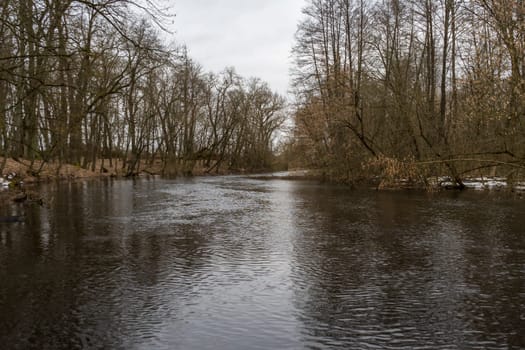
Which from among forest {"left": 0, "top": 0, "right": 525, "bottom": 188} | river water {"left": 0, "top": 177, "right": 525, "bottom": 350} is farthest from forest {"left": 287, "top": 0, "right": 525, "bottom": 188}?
river water {"left": 0, "top": 177, "right": 525, "bottom": 350}

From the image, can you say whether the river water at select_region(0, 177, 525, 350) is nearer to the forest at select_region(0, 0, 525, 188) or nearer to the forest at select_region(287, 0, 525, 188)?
the forest at select_region(0, 0, 525, 188)

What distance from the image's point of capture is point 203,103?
58.5 m

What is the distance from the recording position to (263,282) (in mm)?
8031

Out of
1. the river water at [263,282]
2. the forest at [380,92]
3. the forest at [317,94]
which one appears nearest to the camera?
the river water at [263,282]

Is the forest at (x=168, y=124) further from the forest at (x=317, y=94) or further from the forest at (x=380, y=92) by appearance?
the forest at (x=380, y=92)

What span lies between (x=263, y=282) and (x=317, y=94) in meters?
32.1

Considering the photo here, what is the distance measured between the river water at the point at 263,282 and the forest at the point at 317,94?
9.23ft

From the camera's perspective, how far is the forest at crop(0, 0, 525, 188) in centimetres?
1256

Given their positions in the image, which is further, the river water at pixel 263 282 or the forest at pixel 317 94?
the forest at pixel 317 94

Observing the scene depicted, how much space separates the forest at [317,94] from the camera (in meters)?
12.6

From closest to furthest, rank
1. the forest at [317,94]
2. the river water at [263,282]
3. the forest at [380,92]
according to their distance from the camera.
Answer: the river water at [263,282], the forest at [317,94], the forest at [380,92]

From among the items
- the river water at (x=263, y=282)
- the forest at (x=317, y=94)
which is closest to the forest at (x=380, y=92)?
the forest at (x=317, y=94)

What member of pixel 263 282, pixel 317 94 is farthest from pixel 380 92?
pixel 263 282

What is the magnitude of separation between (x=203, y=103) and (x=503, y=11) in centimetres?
4840
